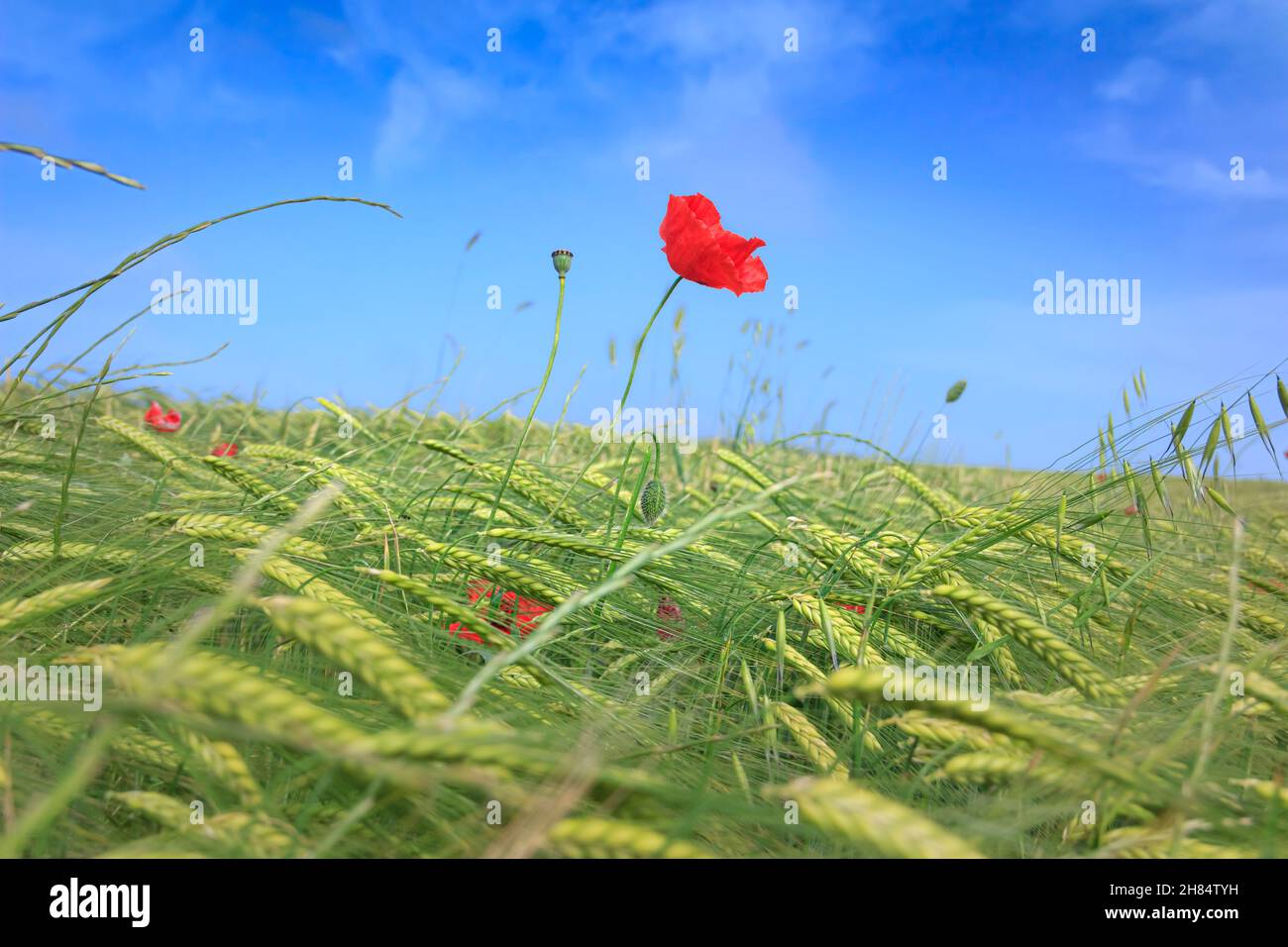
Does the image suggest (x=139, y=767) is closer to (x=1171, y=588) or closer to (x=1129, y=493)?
(x=1129, y=493)

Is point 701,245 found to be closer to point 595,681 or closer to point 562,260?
point 562,260

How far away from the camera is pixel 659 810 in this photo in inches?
20.1

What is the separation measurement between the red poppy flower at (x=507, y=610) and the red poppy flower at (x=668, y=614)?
0.60ft

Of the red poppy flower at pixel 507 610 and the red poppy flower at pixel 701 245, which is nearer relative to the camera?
the red poppy flower at pixel 507 610

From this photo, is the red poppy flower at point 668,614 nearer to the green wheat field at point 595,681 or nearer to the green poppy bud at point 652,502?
the green wheat field at point 595,681

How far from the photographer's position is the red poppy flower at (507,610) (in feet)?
3.35

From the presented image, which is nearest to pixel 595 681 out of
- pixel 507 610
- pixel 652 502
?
pixel 507 610

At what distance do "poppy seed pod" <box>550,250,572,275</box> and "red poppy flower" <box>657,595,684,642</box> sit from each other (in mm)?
509

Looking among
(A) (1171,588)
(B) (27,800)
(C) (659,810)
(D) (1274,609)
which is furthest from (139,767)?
(D) (1274,609)

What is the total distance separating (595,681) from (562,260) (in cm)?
58

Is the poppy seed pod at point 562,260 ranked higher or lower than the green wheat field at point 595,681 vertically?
higher

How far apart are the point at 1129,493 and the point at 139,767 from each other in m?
1.28

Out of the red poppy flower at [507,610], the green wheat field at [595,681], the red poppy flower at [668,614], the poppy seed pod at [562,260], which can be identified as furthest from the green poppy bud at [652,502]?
the poppy seed pod at [562,260]

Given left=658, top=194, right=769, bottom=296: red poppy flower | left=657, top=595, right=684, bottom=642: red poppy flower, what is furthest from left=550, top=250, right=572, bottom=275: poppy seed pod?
left=657, top=595, right=684, bottom=642: red poppy flower
